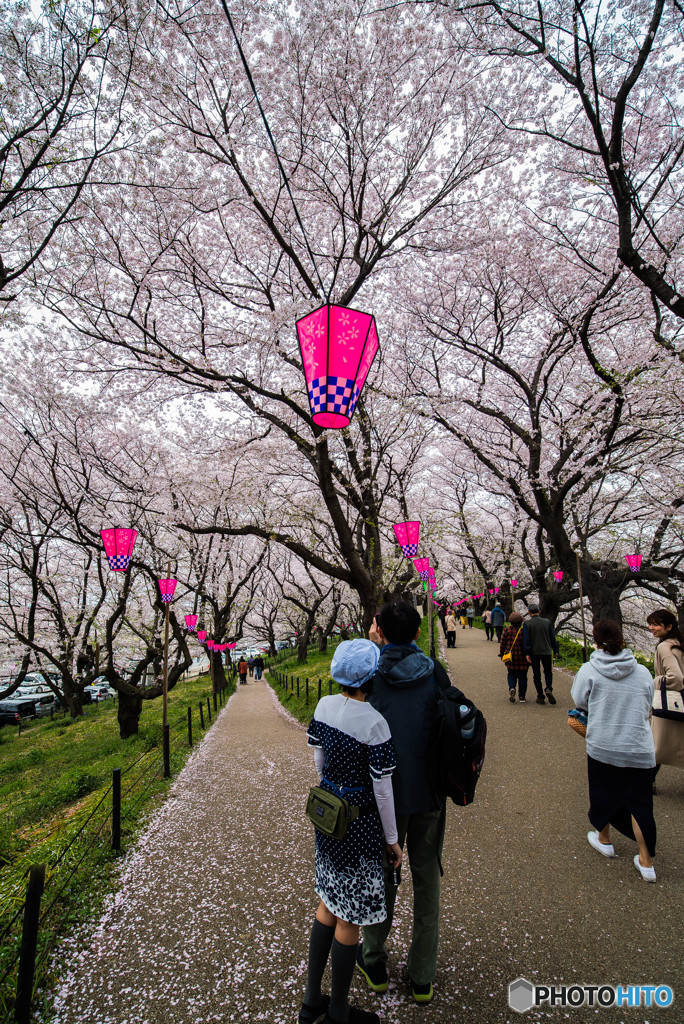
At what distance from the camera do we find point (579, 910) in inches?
125

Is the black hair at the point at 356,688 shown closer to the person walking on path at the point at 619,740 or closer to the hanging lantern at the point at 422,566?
the person walking on path at the point at 619,740

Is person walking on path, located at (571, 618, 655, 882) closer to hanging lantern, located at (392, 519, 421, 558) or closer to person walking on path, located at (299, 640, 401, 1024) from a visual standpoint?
person walking on path, located at (299, 640, 401, 1024)

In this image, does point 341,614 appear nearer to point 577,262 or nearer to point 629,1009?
point 577,262

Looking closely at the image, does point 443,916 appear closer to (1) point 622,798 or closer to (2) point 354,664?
(1) point 622,798

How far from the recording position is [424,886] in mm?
2521

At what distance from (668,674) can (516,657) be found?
15.8 ft

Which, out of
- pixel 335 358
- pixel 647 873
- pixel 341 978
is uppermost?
pixel 335 358

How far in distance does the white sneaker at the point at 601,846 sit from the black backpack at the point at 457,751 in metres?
2.42

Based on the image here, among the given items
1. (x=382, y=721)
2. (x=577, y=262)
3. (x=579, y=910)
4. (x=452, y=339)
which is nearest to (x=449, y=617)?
(x=452, y=339)

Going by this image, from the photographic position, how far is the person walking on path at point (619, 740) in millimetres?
3471

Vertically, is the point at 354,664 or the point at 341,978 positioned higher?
the point at 354,664

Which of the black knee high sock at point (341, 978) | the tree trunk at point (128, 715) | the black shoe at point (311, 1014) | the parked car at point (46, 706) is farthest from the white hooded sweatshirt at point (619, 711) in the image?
the parked car at point (46, 706)

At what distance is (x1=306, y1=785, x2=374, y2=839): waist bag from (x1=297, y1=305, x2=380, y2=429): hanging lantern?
313 centimetres

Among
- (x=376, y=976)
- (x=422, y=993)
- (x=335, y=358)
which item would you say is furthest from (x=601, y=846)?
(x=335, y=358)
